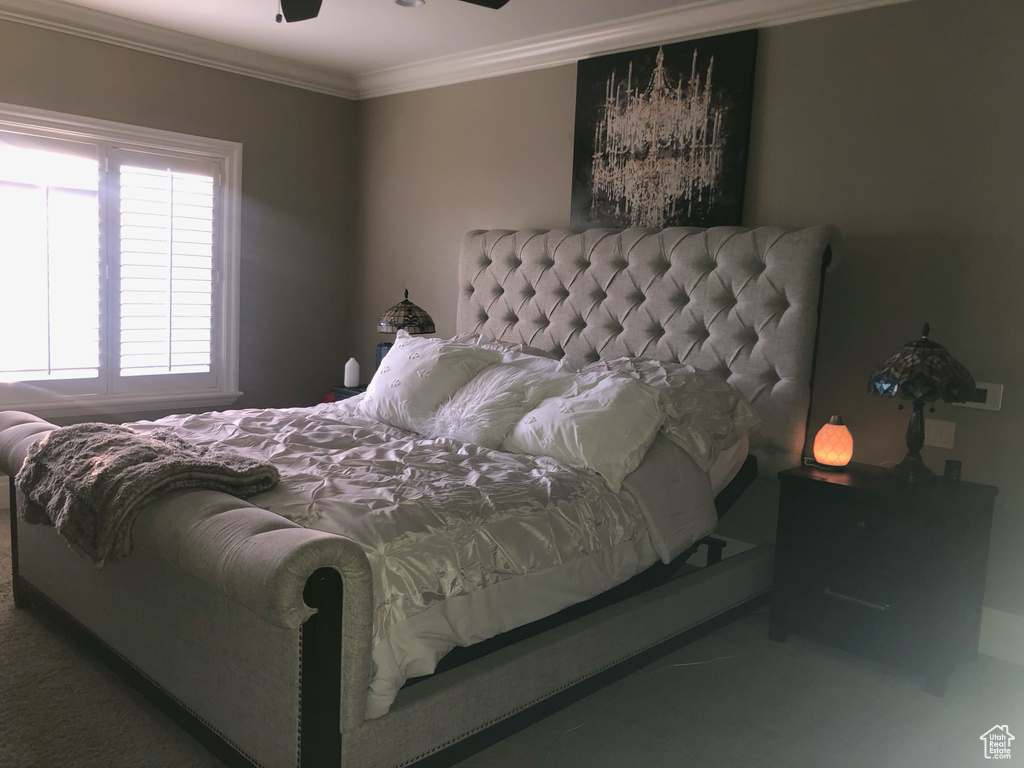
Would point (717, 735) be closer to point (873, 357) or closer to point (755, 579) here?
point (755, 579)

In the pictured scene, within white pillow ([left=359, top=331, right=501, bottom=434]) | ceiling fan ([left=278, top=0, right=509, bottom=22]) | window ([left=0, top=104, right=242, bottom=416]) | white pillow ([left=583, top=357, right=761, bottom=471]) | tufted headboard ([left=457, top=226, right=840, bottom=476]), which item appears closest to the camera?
ceiling fan ([left=278, top=0, right=509, bottom=22])

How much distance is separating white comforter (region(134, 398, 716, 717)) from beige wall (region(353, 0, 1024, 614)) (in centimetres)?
95

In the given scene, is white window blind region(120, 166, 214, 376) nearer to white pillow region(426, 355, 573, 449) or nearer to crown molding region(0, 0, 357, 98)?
crown molding region(0, 0, 357, 98)

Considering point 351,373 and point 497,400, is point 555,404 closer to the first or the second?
point 497,400

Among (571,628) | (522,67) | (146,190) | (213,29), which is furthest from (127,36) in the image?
(571,628)

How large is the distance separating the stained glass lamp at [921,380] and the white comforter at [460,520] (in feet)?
2.32

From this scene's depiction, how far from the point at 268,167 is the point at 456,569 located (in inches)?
139

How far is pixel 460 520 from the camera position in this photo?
2.02 metres

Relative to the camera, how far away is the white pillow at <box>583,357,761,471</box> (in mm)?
2686

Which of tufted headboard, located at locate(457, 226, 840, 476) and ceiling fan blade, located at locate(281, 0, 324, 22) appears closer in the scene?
ceiling fan blade, located at locate(281, 0, 324, 22)

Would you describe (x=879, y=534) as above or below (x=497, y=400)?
Result: below

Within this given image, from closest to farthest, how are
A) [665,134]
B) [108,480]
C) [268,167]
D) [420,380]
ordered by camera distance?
[108,480]
[420,380]
[665,134]
[268,167]

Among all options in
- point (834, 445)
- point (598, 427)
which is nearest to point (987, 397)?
point (834, 445)

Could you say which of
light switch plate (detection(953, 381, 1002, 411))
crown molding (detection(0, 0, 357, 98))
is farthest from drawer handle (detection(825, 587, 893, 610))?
crown molding (detection(0, 0, 357, 98))
